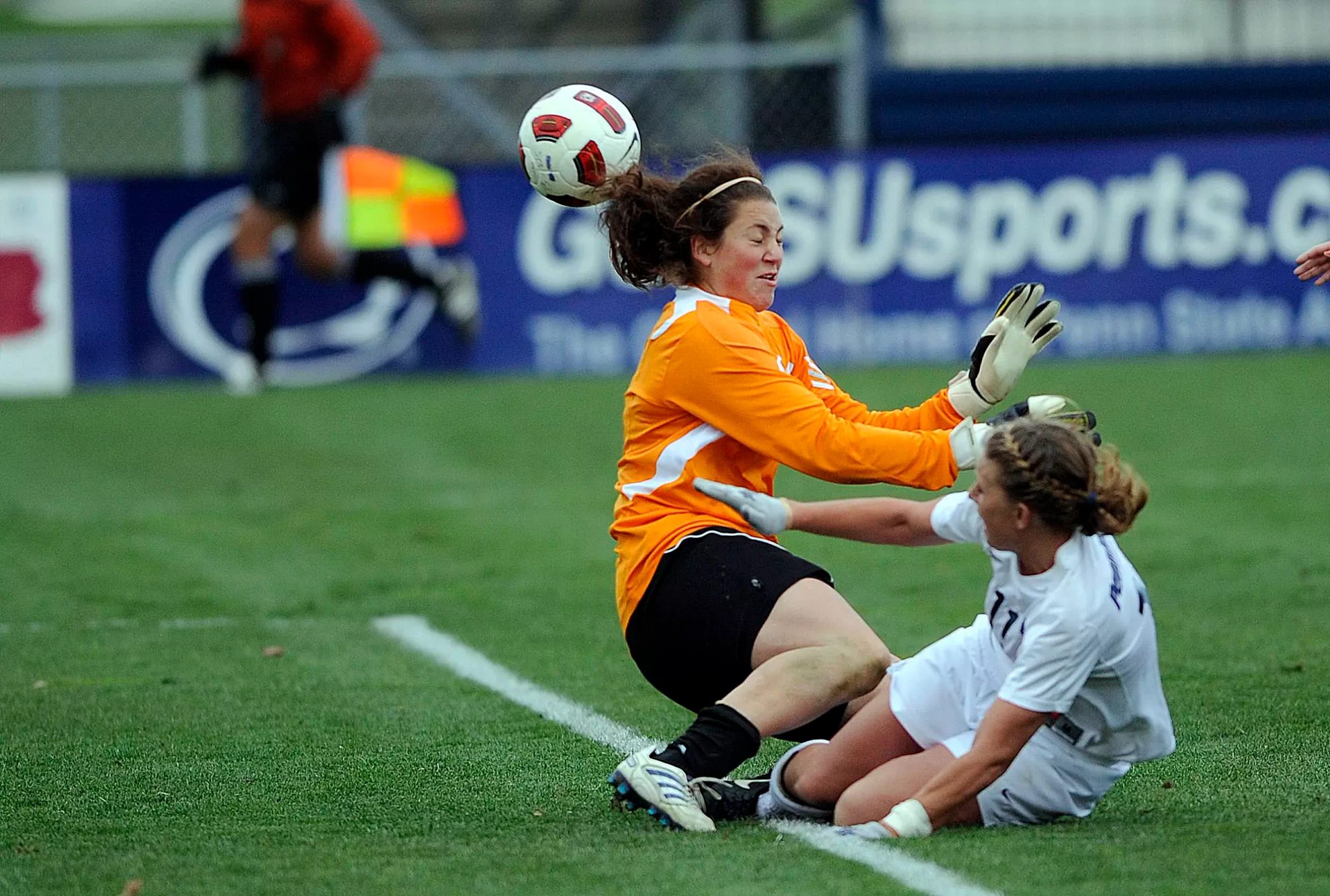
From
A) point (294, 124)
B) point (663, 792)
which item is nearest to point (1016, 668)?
point (663, 792)

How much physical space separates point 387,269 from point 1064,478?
34.6 feet

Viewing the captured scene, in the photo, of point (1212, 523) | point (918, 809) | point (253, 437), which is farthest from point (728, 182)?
point (253, 437)

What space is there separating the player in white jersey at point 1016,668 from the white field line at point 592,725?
0.09 meters

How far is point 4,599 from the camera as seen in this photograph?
7547mm

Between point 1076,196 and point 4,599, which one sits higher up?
point 1076,196

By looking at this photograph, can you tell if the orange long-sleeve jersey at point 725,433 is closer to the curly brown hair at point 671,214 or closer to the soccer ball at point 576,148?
the curly brown hair at point 671,214

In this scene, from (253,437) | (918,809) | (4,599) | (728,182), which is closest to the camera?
(918,809)

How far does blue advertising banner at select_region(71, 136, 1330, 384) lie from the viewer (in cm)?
1472

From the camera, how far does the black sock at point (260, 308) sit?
1362cm

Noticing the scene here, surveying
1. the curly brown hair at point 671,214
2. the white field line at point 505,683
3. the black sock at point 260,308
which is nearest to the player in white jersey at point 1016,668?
the curly brown hair at point 671,214

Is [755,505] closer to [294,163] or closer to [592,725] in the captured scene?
[592,725]

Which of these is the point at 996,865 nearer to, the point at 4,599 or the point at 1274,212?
the point at 4,599

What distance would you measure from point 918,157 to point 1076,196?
1.31 meters

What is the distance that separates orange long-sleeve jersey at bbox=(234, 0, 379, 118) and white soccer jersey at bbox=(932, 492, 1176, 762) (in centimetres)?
1013
